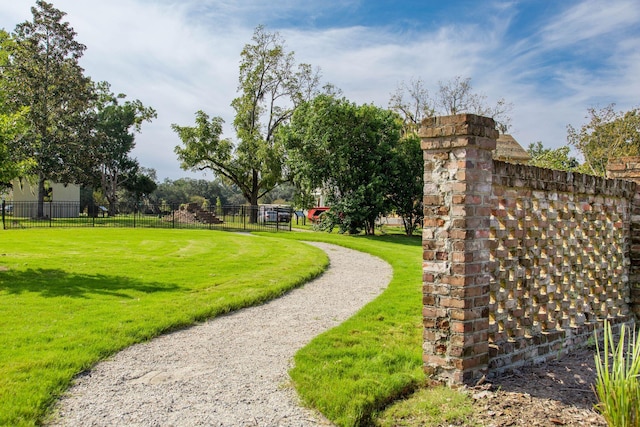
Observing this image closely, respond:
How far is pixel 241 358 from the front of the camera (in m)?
4.73

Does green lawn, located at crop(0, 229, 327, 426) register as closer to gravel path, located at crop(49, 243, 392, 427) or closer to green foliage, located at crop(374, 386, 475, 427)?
gravel path, located at crop(49, 243, 392, 427)

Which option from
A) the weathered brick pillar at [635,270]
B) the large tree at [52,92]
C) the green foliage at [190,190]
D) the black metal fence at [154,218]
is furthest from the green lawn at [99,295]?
the green foliage at [190,190]

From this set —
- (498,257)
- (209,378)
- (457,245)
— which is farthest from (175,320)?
(498,257)

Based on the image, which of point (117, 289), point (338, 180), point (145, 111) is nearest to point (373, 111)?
point (338, 180)

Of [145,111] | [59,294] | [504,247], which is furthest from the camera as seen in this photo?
[145,111]

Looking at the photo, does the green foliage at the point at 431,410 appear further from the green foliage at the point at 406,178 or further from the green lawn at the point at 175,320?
the green foliage at the point at 406,178

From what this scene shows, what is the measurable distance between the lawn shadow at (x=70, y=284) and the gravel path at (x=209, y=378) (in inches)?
93.4

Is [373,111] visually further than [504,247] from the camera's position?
Yes

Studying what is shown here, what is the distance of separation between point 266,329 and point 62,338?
231cm

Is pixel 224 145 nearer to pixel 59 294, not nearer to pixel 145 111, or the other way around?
pixel 145 111

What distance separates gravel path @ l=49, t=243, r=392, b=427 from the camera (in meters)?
3.37

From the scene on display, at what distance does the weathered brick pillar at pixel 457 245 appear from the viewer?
3.81 metres

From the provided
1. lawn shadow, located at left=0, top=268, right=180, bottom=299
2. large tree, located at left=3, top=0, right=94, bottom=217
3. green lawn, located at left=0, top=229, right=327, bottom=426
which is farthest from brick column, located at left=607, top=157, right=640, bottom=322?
large tree, located at left=3, top=0, right=94, bottom=217

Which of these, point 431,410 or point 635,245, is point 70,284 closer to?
point 431,410
